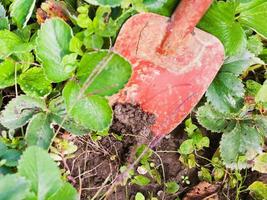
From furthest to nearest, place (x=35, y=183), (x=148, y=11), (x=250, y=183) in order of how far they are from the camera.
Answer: (x=250, y=183)
(x=148, y=11)
(x=35, y=183)

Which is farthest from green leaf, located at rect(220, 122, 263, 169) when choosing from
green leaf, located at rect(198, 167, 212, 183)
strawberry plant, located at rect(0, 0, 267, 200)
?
green leaf, located at rect(198, 167, 212, 183)

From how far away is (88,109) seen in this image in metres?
1.22

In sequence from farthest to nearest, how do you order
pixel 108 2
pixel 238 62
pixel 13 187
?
pixel 238 62
pixel 108 2
pixel 13 187

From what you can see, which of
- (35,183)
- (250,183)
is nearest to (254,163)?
(250,183)

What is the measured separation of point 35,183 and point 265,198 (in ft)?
2.48

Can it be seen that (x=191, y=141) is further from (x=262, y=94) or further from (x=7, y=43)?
(x=7, y=43)

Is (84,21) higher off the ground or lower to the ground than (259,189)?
higher

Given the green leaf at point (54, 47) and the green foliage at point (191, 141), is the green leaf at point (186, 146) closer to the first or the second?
the green foliage at point (191, 141)

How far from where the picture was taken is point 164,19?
1.31 meters

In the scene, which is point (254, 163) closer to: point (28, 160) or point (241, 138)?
point (241, 138)

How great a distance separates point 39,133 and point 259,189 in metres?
0.68

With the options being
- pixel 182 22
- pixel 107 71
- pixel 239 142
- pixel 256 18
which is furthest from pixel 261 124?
pixel 107 71

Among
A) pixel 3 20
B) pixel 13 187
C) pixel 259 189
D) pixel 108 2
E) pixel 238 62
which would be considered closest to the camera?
pixel 13 187

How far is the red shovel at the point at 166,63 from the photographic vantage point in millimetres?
1299
